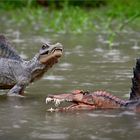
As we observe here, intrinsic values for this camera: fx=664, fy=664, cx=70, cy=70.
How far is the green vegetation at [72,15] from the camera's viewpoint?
1873 cm

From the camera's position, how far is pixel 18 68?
912 centimetres

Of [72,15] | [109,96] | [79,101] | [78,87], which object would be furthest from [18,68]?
[72,15]

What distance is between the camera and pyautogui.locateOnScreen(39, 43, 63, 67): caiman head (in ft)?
27.8

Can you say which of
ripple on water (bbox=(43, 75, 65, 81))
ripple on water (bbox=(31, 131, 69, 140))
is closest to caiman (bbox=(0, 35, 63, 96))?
ripple on water (bbox=(43, 75, 65, 81))

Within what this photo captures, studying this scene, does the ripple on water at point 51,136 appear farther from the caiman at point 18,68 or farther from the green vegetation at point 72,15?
the green vegetation at point 72,15

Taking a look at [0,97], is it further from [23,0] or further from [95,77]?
[23,0]

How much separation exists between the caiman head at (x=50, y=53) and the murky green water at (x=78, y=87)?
0.42 m

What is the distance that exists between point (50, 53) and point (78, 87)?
0.84 meters

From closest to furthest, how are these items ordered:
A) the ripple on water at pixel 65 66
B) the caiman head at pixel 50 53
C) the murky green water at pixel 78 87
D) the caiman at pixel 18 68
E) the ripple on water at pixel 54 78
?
the murky green water at pixel 78 87 → the caiman head at pixel 50 53 → the caiman at pixel 18 68 → the ripple on water at pixel 54 78 → the ripple on water at pixel 65 66

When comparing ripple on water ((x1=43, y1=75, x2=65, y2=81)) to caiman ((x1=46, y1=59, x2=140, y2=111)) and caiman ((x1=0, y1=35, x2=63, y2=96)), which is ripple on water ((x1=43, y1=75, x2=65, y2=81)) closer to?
caiman ((x1=0, y1=35, x2=63, y2=96))

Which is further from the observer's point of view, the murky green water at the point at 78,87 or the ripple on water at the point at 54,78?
the ripple on water at the point at 54,78

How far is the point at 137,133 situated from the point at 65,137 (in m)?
0.71

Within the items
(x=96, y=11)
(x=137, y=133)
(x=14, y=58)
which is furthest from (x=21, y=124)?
(x=96, y=11)

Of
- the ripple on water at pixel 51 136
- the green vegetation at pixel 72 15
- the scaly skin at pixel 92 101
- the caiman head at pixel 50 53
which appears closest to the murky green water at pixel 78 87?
the ripple on water at pixel 51 136
